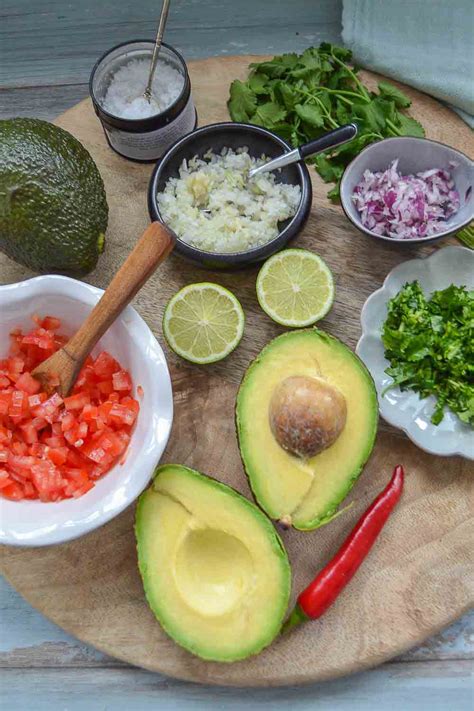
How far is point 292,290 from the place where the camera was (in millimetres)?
2080

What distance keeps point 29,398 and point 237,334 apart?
53 cm

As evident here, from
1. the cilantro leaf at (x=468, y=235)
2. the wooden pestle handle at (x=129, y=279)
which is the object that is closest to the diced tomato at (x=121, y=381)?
the wooden pestle handle at (x=129, y=279)

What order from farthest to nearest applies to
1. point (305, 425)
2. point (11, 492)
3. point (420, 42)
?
point (420, 42) < point (11, 492) < point (305, 425)

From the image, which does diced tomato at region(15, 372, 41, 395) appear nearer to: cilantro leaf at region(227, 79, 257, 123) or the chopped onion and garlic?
the chopped onion and garlic

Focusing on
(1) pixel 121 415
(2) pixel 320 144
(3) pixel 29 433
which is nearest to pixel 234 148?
(2) pixel 320 144

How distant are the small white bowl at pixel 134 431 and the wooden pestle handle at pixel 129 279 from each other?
0.07m

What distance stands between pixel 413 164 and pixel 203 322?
28.0 inches

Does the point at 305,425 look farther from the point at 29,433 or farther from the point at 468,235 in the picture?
the point at 468,235

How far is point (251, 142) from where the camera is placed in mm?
2219

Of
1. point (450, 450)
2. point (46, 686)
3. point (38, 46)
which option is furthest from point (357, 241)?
point (46, 686)

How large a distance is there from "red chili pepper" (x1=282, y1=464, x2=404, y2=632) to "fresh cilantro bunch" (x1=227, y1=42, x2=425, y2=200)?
821 millimetres

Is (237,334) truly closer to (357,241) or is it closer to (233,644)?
(357,241)

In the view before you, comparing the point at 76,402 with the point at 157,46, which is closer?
the point at 76,402

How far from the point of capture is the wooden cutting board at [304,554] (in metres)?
1.94
